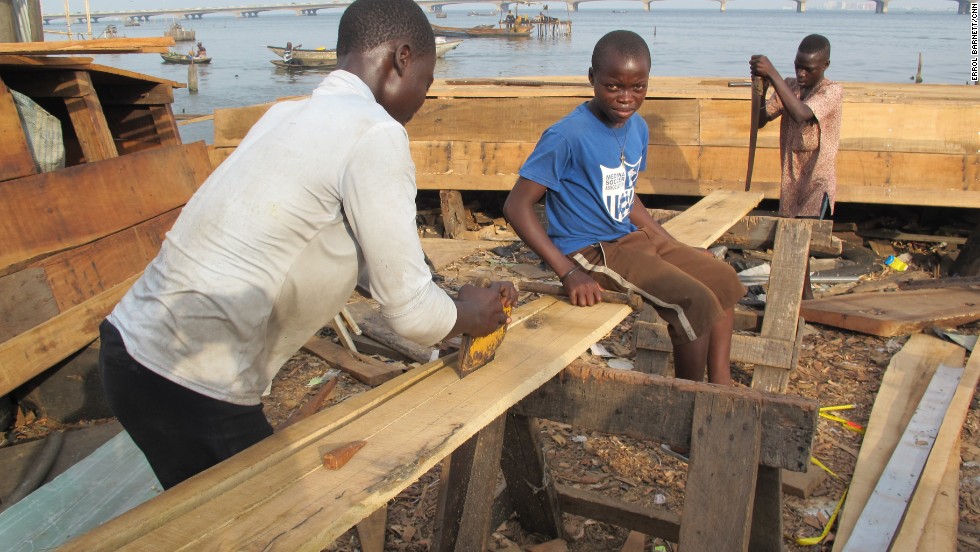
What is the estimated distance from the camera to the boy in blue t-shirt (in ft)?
10.1

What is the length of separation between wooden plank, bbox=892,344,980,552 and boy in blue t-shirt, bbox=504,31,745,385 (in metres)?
0.93

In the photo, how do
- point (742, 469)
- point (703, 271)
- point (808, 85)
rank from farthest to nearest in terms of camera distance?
1. point (808, 85)
2. point (703, 271)
3. point (742, 469)

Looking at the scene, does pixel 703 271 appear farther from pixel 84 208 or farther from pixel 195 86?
pixel 195 86

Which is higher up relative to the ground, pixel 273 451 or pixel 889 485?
pixel 273 451

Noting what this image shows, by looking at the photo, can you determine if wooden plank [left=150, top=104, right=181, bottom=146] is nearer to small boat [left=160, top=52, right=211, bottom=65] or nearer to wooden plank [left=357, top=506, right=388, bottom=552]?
wooden plank [left=357, top=506, right=388, bottom=552]

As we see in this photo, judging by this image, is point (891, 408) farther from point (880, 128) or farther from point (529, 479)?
point (880, 128)

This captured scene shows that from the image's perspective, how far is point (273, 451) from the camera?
1.81 meters

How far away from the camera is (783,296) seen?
14.8 ft

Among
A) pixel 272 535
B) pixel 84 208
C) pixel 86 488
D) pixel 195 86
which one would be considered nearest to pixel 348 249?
pixel 272 535

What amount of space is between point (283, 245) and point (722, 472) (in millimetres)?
1347

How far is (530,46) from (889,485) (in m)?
64.2

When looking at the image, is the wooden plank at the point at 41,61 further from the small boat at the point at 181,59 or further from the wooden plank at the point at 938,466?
the small boat at the point at 181,59

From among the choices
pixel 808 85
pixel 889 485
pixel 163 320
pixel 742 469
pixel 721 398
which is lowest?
pixel 889 485

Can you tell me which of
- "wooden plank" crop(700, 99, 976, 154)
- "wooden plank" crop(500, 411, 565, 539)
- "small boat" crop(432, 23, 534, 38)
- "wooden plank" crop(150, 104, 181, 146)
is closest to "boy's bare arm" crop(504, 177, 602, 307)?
"wooden plank" crop(500, 411, 565, 539)
